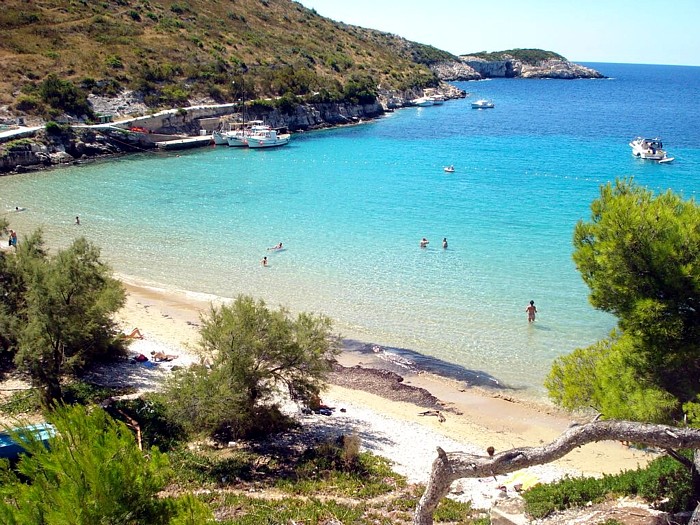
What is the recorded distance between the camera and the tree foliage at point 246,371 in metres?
15.0

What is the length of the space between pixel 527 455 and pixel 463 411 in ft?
37.0

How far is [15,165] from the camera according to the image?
177ft

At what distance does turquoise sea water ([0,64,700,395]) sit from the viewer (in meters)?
25.3

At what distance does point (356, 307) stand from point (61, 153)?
4356 centimetres

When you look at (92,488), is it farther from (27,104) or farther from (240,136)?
(240,136)

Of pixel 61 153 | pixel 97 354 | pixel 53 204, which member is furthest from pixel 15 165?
pixel 97 354

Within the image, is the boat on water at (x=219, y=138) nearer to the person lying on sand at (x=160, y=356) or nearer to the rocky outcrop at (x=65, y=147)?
the rocky outcrop at (x=65, y=147)

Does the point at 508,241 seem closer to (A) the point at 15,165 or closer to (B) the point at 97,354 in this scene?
(B) the point at 97,354

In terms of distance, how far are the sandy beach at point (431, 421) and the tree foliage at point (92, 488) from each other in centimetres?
840

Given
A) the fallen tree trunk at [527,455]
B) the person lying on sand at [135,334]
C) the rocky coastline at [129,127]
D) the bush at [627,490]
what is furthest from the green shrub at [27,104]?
the fallen tree trunk at [527,455]

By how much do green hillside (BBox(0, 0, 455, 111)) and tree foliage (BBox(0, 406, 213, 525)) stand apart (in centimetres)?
6439

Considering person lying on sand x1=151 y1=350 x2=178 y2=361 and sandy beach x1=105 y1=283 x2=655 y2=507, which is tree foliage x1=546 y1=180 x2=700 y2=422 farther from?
person lying on sand x1=151 y1=350 x2=178 y2=361

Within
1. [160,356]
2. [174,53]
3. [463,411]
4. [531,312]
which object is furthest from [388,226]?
[174,53]

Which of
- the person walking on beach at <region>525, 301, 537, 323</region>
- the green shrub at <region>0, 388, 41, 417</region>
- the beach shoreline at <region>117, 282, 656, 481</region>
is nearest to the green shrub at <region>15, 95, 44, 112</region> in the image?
the beach shoreline at <region>117, 282, 656, 481</region>
